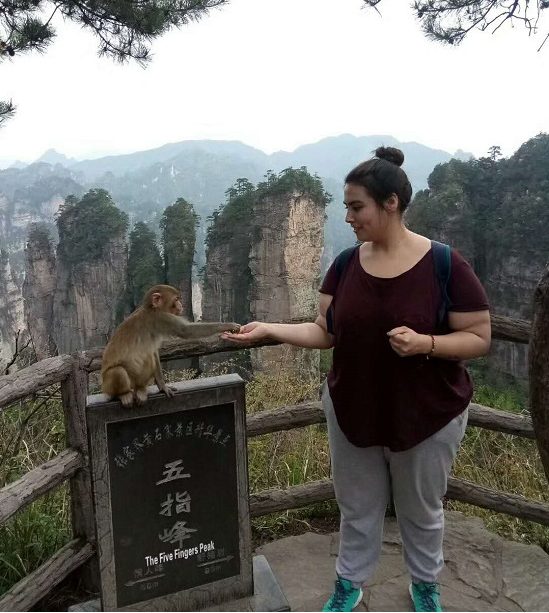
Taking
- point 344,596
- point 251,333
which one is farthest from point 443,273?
point 344,596

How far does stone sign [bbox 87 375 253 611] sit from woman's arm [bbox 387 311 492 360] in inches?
28.6

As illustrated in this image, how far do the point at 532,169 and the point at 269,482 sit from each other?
916 inches

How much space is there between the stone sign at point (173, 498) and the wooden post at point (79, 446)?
377 millimetres

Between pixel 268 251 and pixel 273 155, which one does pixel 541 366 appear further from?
pixel 273 155

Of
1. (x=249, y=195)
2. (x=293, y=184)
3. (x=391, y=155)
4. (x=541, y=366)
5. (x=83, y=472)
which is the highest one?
(x=293, y=184)

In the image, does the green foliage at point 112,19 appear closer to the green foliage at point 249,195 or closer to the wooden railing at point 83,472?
the wooden railing at point 83,472

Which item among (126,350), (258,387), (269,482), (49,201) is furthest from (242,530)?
(49,201)

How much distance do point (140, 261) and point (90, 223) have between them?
2840mm

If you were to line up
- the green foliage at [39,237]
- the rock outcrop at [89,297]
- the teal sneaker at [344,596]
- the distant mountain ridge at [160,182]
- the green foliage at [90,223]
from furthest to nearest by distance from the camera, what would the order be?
the distant mountain ridge at [160,182] < the green foliage at [39,237] < the rock outcrop at [89,297] < the green foliage at [90,223] < the teal sneaker at [344,596]

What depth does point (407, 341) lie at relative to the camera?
139cm

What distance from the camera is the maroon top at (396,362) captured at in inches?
59.2

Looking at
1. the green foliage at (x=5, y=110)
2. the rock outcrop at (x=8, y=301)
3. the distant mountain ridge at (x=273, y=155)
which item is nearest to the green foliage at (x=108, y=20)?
the green foliage at (x=5, y=110)

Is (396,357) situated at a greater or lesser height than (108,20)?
lesser

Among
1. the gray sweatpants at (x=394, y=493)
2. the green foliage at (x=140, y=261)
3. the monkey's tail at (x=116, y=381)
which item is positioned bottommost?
the green foliage at (x=140, y=261)
